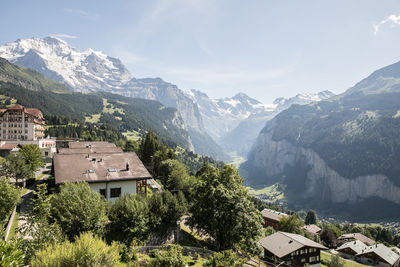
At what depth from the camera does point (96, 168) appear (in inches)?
1572

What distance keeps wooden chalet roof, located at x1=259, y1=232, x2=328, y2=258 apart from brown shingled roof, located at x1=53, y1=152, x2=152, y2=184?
Result: 34748 mm

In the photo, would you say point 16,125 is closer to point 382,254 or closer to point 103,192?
point 103,192

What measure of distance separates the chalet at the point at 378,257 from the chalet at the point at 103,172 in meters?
90.2

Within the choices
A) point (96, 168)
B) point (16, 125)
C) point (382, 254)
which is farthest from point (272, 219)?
point (16, 125)

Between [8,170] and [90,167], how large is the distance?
17.3 meters

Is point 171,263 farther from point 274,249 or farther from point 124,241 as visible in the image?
point 274,249

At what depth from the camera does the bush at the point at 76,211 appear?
78.3 ft

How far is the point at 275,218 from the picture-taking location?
415 feet

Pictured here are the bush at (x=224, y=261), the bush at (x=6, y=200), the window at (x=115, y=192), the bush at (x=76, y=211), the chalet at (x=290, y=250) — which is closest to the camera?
the bush at (x=224, y=261)

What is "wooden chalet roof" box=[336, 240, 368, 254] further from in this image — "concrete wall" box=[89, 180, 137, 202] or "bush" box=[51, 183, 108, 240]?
"bush" box=[51, 183, 108, 240]

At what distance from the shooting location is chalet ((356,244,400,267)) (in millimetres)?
83688

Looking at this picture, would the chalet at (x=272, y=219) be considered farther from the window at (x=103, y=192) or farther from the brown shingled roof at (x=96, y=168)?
the window at (x=103, y=192)

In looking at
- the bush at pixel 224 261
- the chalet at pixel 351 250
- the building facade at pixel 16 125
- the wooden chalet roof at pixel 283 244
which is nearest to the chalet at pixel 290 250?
the wooden chalet roof at pixel 283 244

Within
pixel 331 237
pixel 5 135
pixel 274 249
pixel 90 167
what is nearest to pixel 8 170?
pixel 90 167
